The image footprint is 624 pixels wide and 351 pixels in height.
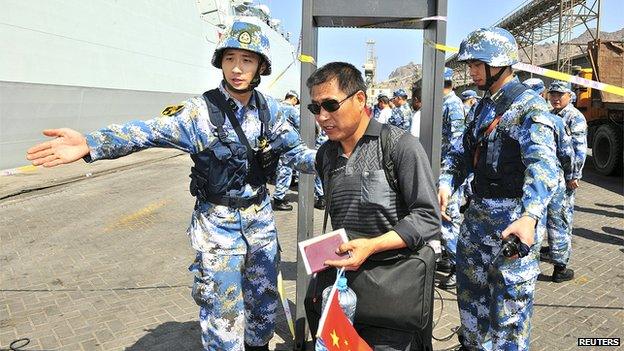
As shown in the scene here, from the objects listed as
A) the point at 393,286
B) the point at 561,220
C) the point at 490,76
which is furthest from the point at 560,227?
the point at 393,286

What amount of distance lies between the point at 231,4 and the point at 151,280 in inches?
959

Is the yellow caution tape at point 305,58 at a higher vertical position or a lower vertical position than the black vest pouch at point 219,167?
higher

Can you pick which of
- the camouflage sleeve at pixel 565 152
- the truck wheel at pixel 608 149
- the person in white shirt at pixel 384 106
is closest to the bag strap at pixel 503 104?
the camouflage sleeve at pixel 565 152

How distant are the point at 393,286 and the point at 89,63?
13965 mm

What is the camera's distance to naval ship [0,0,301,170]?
10781mm

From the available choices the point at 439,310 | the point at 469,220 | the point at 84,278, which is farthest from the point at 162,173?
the point at 469,220

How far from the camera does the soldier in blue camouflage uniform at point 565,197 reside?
4613mm

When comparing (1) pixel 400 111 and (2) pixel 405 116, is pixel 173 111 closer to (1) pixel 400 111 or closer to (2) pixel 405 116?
(2) pixel 405 116

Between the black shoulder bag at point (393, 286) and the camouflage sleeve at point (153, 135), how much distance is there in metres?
1.06

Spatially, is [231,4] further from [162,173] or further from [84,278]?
[84,278]

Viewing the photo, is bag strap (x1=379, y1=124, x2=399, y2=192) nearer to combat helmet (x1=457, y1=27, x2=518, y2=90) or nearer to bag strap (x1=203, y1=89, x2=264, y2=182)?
bag strap (x1=203, y1=89, x2=264, y2=182)

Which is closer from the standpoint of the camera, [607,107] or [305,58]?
[305,58]

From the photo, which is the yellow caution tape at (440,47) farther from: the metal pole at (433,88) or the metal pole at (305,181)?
the metal pole at (305,181)

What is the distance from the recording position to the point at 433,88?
2.83m
